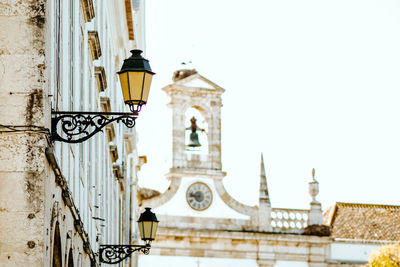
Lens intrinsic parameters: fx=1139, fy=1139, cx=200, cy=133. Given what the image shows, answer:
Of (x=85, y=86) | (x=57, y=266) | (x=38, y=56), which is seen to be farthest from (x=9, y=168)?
(x=85, y=86)

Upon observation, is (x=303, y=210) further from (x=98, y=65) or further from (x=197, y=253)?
(x=98, y=65)

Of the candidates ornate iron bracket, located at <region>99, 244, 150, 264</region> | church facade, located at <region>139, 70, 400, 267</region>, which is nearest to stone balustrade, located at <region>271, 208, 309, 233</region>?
church facade, located at <region>139, 70, 400, 267</region>

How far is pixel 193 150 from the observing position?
36.2m

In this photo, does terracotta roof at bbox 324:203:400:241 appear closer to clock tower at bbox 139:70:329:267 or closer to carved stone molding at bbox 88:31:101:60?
clock tower at bbox 139:70:329:267

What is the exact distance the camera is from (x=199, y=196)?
36094mm

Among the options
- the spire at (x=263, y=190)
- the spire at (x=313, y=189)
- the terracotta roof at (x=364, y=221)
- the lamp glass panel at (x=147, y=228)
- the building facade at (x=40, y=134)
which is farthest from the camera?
the terracotta roof at (x=364, y=221)

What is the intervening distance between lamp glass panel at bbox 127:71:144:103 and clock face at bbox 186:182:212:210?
28.1m

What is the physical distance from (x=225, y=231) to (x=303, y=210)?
2.85 meters

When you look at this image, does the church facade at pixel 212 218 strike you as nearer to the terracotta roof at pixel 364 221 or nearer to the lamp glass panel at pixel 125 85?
the terracotta roof at pixel 364 221

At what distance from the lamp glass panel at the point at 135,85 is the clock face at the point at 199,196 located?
2806cm

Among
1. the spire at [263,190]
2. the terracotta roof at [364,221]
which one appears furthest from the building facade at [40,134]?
the terracotta roof at [364,221]

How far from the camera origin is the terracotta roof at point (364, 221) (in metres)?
39.2

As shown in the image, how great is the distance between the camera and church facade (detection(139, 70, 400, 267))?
35281 millimetres

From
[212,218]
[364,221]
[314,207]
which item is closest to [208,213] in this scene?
[212,218]
